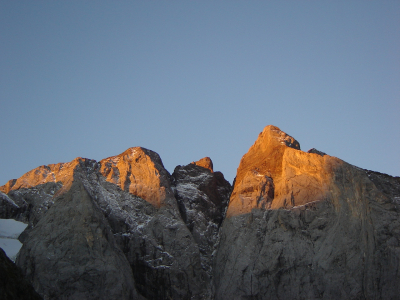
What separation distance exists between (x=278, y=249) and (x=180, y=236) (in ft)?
25.8

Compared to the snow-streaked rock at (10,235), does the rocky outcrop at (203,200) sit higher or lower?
higher

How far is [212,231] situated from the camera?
47.8m

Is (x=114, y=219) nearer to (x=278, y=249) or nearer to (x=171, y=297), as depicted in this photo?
(x=171, y=297)

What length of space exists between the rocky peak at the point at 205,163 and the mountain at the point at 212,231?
3948 mm

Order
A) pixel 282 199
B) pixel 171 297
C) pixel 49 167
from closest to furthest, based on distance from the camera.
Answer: pixel 171 297
pixel 282 199
pixel 49 167

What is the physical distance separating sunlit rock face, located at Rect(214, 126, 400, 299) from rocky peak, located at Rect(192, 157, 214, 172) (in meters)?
7.22

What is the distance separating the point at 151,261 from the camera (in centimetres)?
4312

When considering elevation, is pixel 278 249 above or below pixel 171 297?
above

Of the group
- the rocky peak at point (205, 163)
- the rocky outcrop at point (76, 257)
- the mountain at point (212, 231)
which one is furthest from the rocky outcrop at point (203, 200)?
the rocky outcrop at point (76, 257)

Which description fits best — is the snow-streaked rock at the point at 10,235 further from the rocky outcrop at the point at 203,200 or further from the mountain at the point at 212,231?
the rocky outcrop at the point at 203,200

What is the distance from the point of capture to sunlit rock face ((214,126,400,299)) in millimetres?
39562

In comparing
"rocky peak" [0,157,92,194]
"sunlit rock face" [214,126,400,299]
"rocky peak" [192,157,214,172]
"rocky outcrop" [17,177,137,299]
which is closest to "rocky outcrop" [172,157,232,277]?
"rocky peak" [192,157,214,172]

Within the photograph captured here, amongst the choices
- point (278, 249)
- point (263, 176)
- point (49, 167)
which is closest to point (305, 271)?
point (278, 249)

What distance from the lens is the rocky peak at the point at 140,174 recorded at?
1865 inches
